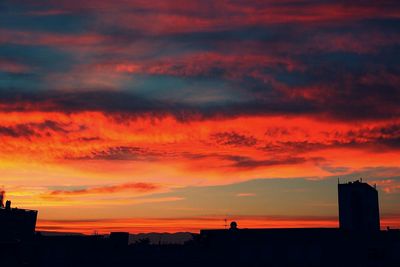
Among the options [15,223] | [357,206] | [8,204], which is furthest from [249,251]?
[8,204]

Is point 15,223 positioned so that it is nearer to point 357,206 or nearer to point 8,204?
point 8,204

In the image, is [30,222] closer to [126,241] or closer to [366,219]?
[126,241]

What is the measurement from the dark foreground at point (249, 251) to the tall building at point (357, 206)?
2184 cm

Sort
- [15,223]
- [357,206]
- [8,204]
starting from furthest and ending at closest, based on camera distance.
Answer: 1. [8,204]
2. [15,223]
3. [357,206]

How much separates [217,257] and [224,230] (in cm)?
504

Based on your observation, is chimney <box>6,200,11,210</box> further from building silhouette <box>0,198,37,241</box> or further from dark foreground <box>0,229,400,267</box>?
dark foreground <box>0,229,400,267</box>

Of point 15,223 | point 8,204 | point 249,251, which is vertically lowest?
point 249,251

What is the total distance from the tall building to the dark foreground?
2184cm

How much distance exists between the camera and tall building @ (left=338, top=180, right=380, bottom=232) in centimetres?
11888

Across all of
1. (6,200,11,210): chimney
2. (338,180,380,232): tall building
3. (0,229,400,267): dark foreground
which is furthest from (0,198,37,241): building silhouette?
(338,180,380,232): tall building

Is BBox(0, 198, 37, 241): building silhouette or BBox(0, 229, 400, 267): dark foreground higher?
BBox(0, 198, 37, 241): building silhouette

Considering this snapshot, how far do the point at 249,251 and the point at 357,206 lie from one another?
34220 mm

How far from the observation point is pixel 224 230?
99625 millimetres

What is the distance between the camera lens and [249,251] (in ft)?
319
